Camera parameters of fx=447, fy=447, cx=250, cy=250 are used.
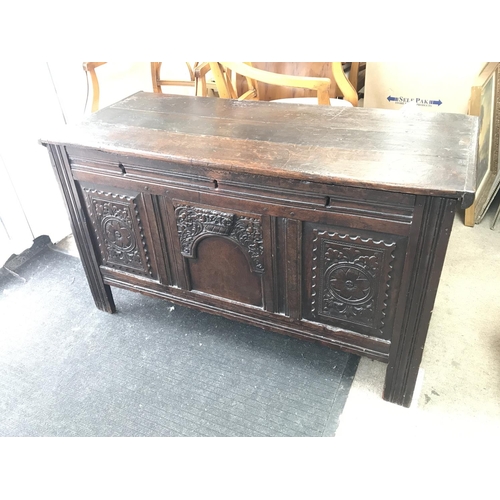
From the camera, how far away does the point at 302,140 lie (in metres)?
1.20

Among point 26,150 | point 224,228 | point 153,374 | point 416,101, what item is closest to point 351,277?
point 224,228

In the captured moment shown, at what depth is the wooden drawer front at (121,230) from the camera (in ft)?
4.44

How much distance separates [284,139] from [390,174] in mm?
339

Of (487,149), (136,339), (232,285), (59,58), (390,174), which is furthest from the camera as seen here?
(487,149)

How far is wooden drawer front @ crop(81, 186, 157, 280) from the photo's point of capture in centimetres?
135

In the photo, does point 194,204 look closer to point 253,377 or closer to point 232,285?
point 232,285

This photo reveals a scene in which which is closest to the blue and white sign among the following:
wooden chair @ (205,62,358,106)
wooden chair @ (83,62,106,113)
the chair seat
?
wooden chair @ (205,62,358,106)

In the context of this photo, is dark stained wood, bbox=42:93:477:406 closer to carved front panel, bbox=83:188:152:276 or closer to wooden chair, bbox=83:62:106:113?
carved front panel, bbox=83:188:152:276

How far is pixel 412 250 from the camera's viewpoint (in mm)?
1033

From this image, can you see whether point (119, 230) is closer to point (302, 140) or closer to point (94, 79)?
point (302, 140)

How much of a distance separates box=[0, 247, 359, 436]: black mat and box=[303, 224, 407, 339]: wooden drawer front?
0.82 feet

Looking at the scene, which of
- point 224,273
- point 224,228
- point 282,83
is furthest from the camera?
Answer: point 282,83

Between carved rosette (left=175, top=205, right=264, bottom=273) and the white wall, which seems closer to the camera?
carved rosette (left=175, top=205, right=264, bottom=273)

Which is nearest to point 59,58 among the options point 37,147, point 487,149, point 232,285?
point 37,147
